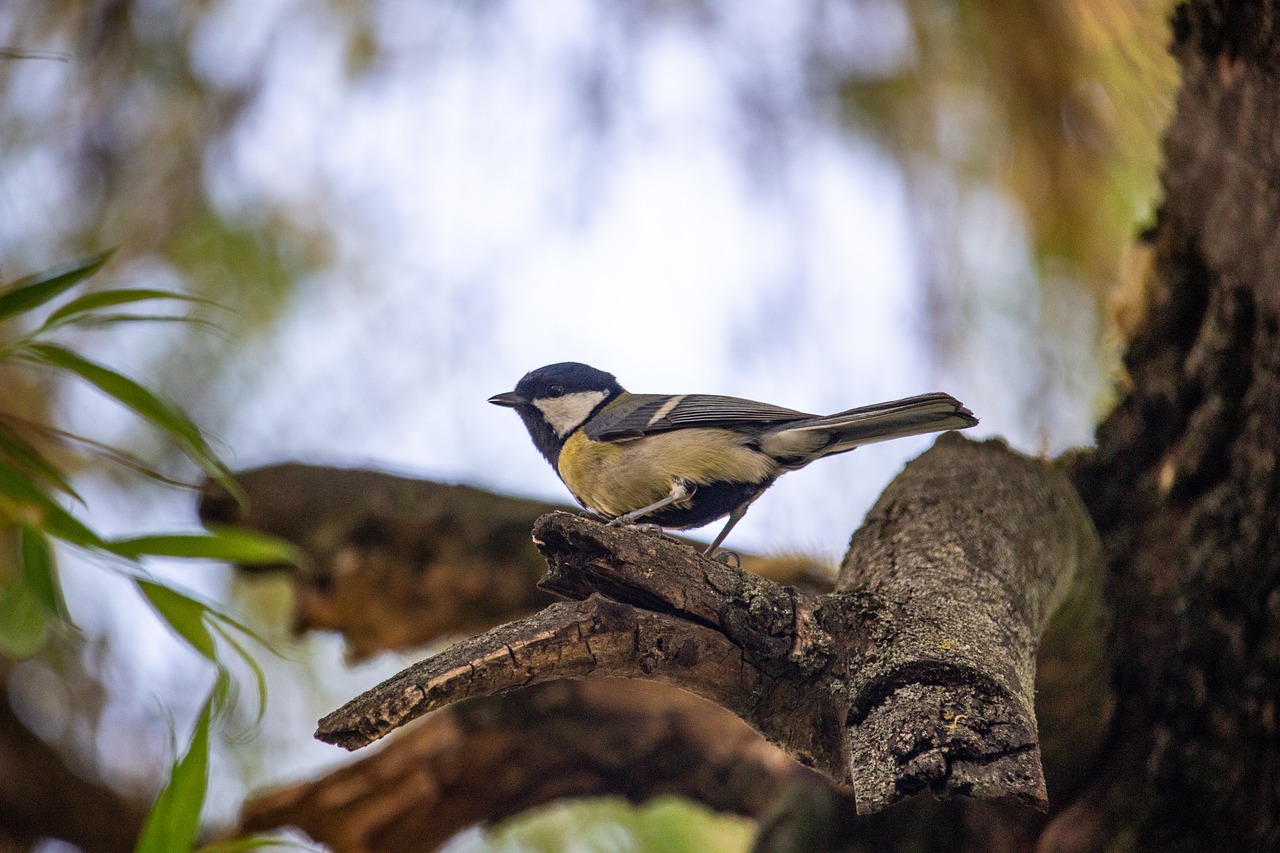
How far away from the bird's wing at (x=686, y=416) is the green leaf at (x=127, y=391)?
91 cm

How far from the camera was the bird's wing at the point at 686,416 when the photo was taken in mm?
2189

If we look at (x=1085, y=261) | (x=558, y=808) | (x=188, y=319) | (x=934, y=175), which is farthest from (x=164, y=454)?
(x=1085, y=261)

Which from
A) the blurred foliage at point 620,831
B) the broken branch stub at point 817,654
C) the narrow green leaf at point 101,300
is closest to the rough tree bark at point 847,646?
the broken branch stub at point 817,654

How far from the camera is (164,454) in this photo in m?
3.24

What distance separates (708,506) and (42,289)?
4.20 ft

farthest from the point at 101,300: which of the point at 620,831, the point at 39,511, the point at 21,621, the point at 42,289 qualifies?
the point at 620,831

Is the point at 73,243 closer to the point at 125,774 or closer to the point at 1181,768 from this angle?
the point at 125,774

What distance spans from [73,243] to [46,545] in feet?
5.99

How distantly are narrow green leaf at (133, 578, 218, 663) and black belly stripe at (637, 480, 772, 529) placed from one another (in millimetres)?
932

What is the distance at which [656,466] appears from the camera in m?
2.14

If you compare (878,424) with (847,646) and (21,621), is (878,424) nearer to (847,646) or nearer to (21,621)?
(847,646)

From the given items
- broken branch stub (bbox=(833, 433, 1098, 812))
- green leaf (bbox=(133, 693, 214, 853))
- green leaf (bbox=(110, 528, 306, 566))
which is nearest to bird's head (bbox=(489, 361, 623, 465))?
broken branch stub (bbox=(833, 433, 1098, 812))

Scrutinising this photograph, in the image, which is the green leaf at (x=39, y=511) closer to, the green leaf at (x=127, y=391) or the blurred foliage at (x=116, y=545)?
the blurred foliage at (x=116, y=545)

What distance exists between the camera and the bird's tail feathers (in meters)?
1.80
